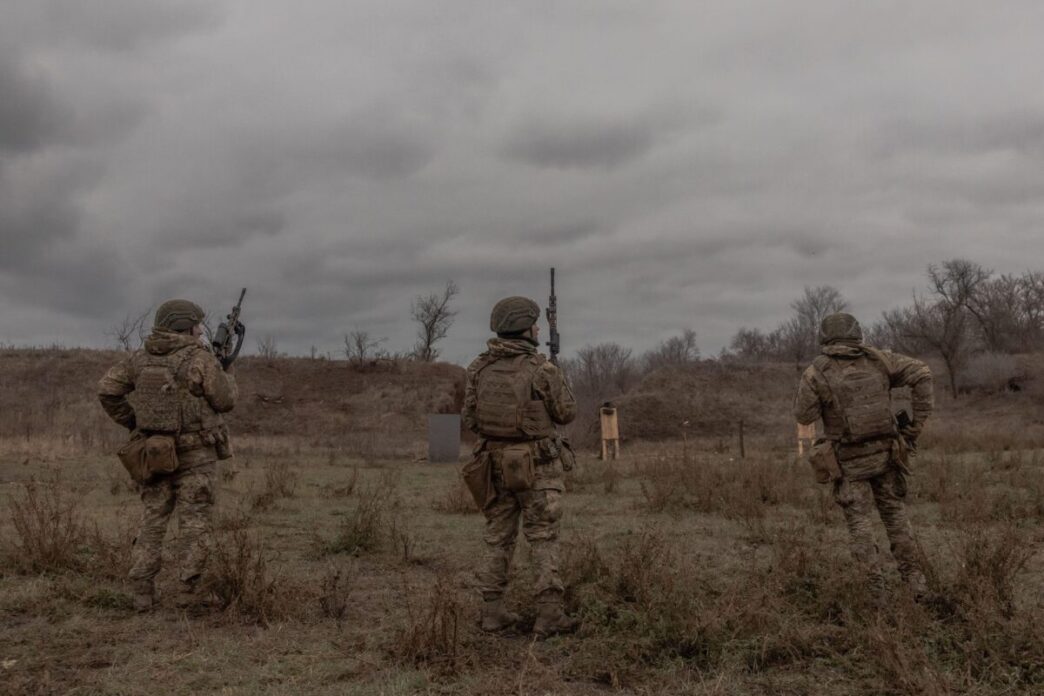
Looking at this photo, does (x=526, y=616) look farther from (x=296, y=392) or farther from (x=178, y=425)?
(x=296, y=392)

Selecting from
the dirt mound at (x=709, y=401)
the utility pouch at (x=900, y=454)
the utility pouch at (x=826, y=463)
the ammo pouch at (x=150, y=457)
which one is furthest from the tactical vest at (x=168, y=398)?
the dirt mound at (x=709, y=401)

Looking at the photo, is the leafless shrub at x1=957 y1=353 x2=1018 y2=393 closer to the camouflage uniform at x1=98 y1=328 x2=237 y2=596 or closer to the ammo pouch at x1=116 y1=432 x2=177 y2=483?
the camouflage uniform at x1=98 y1=328 x2=237 y2=596

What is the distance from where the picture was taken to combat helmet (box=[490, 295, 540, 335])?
5188 millimetres

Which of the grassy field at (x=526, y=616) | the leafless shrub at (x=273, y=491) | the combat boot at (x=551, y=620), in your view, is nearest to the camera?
the grassy field at (x=526, y=616)

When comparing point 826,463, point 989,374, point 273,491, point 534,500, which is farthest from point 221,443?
point 989,374

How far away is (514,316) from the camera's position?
205 inches

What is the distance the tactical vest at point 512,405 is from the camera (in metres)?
4.98

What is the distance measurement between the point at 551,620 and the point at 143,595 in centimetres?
289

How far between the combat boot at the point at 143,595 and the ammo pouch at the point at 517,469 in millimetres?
2675

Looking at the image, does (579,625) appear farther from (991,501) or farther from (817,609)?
(991,501)

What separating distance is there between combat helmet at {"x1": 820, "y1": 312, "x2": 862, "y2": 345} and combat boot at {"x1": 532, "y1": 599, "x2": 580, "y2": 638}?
8.70 ft

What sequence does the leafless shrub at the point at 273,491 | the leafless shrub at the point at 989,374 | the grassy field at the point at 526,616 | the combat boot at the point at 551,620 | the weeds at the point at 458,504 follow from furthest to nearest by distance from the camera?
the leafless shrub at the point at 989,374
the leafless shrub at the point at 273,491
the weeds at the point at 458,504
the combat boot at the point at 551,620
the grassy field at the point at 526,616

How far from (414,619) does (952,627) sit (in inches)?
122

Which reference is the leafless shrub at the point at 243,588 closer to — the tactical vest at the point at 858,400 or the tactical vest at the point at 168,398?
the tactical vest at the point at 168,398
